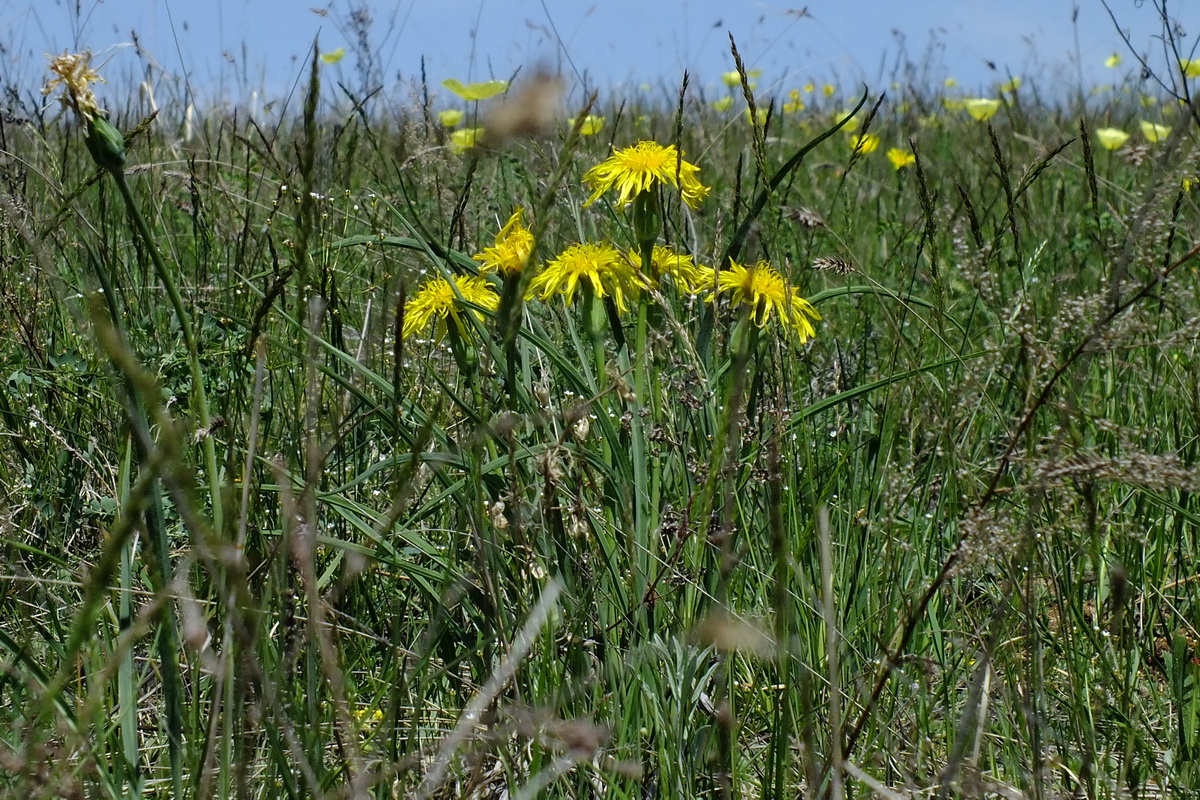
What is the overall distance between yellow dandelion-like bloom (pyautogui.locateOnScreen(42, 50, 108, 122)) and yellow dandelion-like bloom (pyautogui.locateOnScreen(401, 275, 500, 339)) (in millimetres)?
502

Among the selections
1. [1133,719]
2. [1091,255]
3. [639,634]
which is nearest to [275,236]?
[639,634]

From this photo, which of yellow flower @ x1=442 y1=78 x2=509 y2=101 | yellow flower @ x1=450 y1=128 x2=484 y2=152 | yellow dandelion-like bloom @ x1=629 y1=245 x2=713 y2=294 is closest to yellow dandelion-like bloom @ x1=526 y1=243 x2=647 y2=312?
yellow dandelion-like bloom @ x1=629 y1=245 x2=713 y2=294

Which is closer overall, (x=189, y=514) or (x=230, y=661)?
(x=189, y=514)

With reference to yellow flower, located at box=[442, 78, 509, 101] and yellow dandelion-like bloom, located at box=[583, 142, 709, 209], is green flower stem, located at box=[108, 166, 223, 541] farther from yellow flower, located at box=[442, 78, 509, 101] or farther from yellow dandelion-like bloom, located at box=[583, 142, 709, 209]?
yellow flower, located at box=[442, 78, 509, 101]

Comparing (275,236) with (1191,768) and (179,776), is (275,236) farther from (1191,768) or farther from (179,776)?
(1191,768)

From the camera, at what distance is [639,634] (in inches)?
46.9

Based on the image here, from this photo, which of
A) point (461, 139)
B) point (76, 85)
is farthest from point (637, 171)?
point (461, 139)

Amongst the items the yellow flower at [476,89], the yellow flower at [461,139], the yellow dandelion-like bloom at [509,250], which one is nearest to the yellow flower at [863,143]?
the yellow dandelion-like bloom at [509,250]

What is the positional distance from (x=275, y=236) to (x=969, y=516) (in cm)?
197

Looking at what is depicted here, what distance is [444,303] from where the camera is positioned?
1.37 metres

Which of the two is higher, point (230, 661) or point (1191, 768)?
point (230, 661)

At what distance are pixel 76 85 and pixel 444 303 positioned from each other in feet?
1.88

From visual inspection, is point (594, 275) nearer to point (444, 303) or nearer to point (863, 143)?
point (444, 303)

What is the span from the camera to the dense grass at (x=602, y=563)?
817 mm
